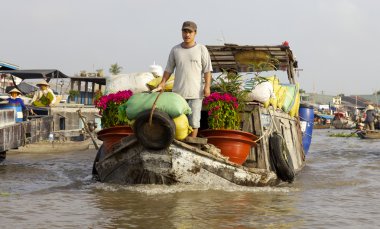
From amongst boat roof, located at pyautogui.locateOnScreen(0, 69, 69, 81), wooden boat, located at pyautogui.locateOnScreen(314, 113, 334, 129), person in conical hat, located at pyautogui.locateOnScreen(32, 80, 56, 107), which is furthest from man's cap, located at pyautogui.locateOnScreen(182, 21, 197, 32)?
wooden boat, located at pyautogui.locateOnScreen(314, 113, 334, 129)

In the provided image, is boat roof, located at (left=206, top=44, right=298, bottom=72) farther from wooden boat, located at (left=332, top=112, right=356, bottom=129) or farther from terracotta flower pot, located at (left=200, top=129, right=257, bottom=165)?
wooden boat, located at (left=332, top=112, right=356, bottom=129)

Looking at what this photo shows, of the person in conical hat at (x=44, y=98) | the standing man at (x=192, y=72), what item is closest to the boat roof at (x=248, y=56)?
the standing man at (x=192, y=72)

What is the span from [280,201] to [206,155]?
1.08m

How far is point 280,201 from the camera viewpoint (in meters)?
6.47

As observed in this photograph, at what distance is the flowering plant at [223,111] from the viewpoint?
7.00 metres

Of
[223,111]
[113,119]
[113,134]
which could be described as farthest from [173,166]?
[113,119]

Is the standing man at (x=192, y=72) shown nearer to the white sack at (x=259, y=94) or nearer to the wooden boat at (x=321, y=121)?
the white sack at (x=259, y=94)

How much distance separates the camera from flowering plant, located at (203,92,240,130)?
23.0 ft

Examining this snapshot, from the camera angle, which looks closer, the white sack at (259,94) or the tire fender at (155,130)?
the tire fender at (155,130)

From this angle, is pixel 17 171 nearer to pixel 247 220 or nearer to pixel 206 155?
pixel 206 155

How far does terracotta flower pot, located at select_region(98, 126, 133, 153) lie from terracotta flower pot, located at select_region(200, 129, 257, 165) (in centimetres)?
104

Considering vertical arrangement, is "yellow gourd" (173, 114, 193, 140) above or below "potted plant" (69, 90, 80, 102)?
below

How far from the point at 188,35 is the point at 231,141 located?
4.96ft

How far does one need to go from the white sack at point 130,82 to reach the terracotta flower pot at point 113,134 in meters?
0.78
